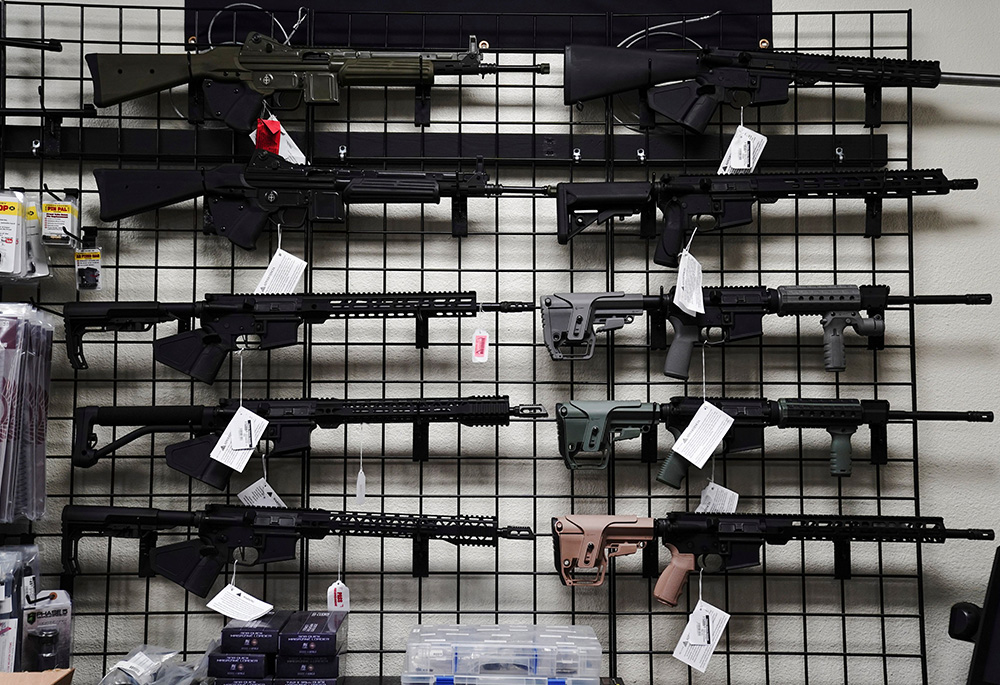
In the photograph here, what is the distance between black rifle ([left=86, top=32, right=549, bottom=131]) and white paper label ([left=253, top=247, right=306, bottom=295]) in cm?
40

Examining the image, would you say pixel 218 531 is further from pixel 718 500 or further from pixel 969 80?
Result: pixel 969 80

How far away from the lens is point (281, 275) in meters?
2.36

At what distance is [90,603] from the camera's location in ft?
8.00

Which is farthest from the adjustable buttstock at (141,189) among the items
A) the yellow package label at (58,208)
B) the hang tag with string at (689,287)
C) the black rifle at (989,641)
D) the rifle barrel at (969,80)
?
the black rifle at (989,641)

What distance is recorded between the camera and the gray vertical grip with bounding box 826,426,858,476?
7.63ft

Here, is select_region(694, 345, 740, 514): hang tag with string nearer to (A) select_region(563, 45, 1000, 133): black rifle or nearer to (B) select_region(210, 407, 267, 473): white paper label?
(A) select_region(563, 45, 1000, 133): black rifle

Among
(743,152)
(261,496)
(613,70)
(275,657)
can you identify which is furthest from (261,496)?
(743,152)

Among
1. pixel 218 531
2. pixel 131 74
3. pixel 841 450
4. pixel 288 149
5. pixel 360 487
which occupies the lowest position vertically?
pixel 218 531

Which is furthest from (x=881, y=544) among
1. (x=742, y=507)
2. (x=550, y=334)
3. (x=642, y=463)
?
(x=550, y=334)

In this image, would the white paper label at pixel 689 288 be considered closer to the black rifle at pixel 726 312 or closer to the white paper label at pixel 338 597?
the black rifle at pixel 726 312

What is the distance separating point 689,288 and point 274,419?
3.99 ft

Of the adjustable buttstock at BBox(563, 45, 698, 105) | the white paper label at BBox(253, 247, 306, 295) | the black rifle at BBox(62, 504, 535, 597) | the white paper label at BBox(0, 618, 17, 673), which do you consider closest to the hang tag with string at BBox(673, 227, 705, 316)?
the adjustable buttstock at BBox(563, 45, 698, 105)

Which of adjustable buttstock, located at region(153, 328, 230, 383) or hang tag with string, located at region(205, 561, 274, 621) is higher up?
adjustable buttstock, located at region(153, 328, 230, 383)

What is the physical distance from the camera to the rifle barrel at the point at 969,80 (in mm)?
2494
